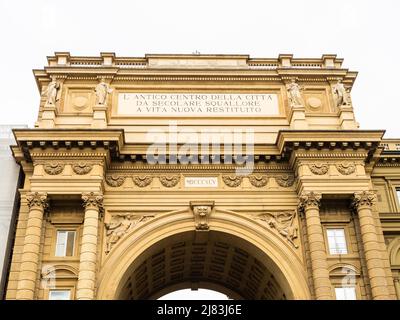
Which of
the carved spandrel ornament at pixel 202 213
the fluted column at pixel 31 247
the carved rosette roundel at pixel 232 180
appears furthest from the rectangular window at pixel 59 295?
the carved rosette roundel at pixel 232 180

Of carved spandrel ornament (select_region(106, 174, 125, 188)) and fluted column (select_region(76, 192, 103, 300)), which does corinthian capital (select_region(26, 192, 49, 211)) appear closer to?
fluted column (select_region(76, 192, 103, 300))

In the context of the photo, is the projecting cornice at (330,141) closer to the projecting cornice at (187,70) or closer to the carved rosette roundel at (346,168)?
the carved rosette roundel at (346,168)

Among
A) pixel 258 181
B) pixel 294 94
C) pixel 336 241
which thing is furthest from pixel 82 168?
pixel 336 241

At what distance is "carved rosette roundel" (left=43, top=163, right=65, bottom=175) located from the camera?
23.6 metres

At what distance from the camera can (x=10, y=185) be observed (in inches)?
973

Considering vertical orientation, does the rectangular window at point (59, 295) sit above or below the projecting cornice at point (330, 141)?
below

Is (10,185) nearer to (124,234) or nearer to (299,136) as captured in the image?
(124,234)

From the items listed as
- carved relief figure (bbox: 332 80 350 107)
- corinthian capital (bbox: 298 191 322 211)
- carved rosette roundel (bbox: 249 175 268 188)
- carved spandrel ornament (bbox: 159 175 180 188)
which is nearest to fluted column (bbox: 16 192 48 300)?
carved spandrel ornament (bbox: 159 175 180 188)

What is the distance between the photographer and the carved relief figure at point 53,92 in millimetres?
25950

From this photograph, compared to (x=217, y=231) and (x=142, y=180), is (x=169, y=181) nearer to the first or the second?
(x=142, y=180)

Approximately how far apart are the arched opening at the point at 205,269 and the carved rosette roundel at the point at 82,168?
4.13 m

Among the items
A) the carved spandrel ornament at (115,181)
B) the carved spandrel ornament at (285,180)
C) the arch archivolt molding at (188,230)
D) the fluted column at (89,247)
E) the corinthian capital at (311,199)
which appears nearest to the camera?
the fluted column at (89,247)

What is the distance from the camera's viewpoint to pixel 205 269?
28.3 meters

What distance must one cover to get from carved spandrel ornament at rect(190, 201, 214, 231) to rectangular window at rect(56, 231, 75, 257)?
201 inches
